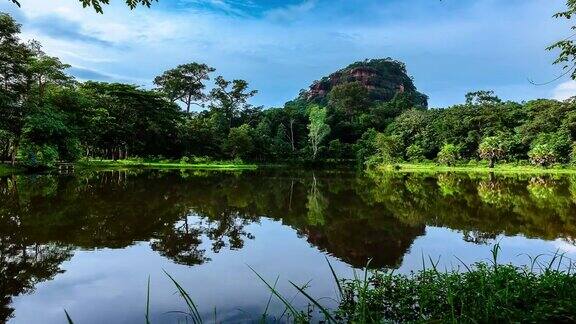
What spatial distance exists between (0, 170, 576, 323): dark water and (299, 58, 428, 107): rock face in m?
94.6

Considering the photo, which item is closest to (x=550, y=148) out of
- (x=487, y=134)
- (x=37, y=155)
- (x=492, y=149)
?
(x=492, y=149)

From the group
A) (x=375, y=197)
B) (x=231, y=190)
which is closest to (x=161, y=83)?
(x=231, y=190)

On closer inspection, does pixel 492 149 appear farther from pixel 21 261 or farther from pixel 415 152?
pixel 21 261

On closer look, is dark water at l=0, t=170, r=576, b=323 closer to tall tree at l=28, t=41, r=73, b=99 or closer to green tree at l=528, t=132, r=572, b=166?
tall tree at l=28, t=41, r=73, b=99

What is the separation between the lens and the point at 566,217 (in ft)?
47.5

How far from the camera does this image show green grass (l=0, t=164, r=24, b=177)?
2763 centimetres

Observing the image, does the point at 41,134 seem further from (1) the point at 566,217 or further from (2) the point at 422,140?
(2) the point at 422,140

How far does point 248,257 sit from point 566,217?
38.6 feet

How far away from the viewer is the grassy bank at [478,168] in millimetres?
47566

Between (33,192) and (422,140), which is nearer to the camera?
(33,192)

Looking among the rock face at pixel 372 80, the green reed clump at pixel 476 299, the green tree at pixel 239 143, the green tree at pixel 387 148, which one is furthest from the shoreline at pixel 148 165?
the rock face at pixel 372 80

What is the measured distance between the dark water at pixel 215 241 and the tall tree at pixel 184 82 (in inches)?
1832

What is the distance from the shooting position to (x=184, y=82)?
64500mm

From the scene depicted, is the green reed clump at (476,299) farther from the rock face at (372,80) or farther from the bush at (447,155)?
the rock face at (372,80)
